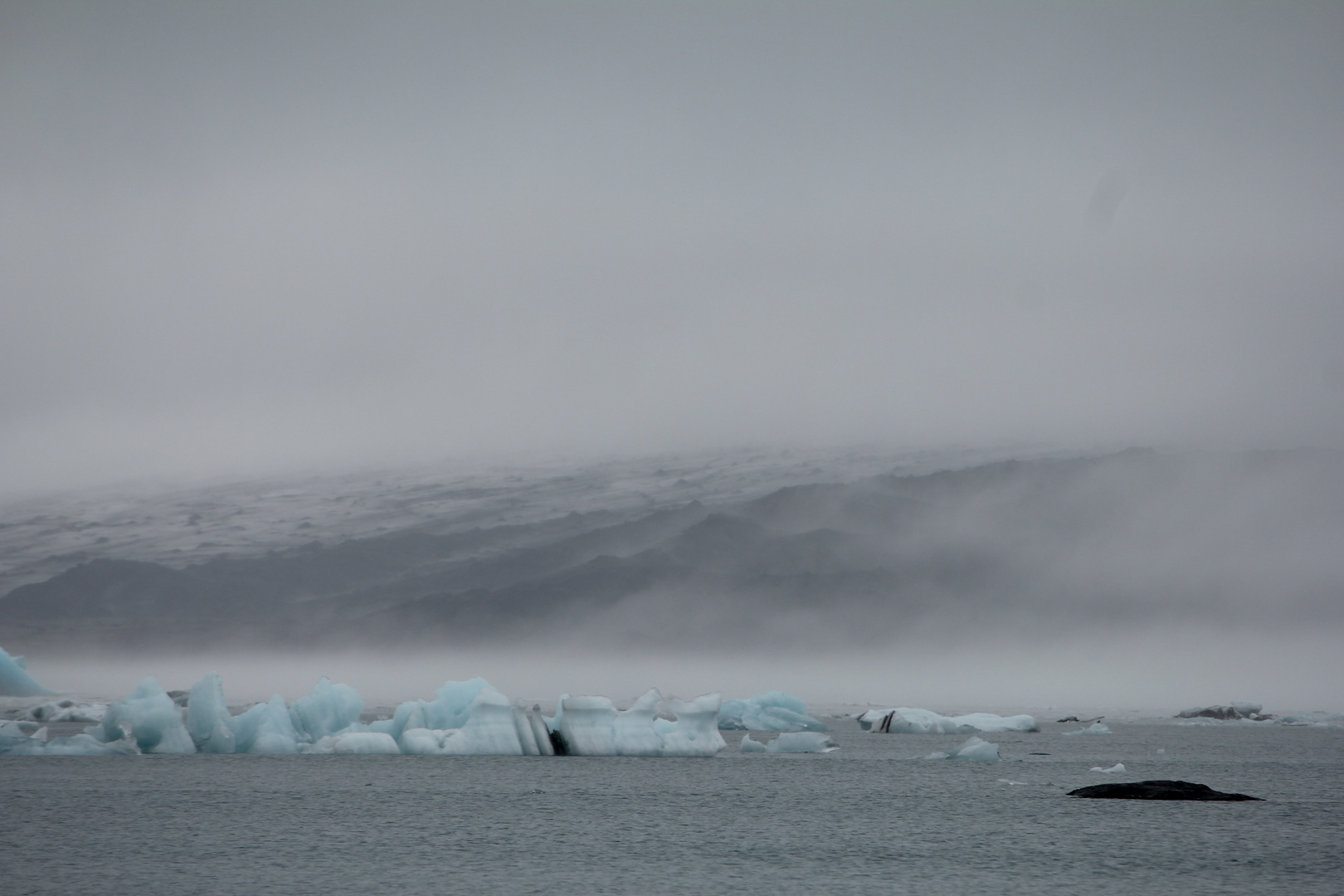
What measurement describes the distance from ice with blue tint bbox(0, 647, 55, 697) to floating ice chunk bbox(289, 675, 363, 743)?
50.1 ft

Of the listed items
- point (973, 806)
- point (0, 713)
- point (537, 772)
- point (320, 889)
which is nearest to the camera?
point (320, 889)

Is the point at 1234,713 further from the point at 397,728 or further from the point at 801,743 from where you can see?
the point at 397,728

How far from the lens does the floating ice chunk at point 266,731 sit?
1122 inches

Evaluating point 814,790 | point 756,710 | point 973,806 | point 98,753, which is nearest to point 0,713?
point 98,753

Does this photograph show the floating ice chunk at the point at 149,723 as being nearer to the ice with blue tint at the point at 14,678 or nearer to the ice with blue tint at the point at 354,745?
the ice with blue tint at the point at 354,745

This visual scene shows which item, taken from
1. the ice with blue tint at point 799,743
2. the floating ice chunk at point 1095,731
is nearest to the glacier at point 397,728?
the ice with blue tint at point 799,743

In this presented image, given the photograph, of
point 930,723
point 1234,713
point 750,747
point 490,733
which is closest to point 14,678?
point 490,733

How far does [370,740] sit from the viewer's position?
2964 cm

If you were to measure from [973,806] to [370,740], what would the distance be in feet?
50.2

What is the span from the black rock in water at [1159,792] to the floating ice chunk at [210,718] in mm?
16630

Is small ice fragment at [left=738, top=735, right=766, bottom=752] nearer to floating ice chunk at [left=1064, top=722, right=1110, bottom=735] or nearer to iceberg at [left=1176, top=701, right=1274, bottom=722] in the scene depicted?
floating ice chunk at [left=1064, top=722, right=1110, bottom=735]

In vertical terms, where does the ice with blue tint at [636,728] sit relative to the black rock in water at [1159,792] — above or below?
above

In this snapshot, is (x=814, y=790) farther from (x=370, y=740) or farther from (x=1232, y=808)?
(x=370, y=740)

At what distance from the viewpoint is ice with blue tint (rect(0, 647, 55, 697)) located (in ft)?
139
